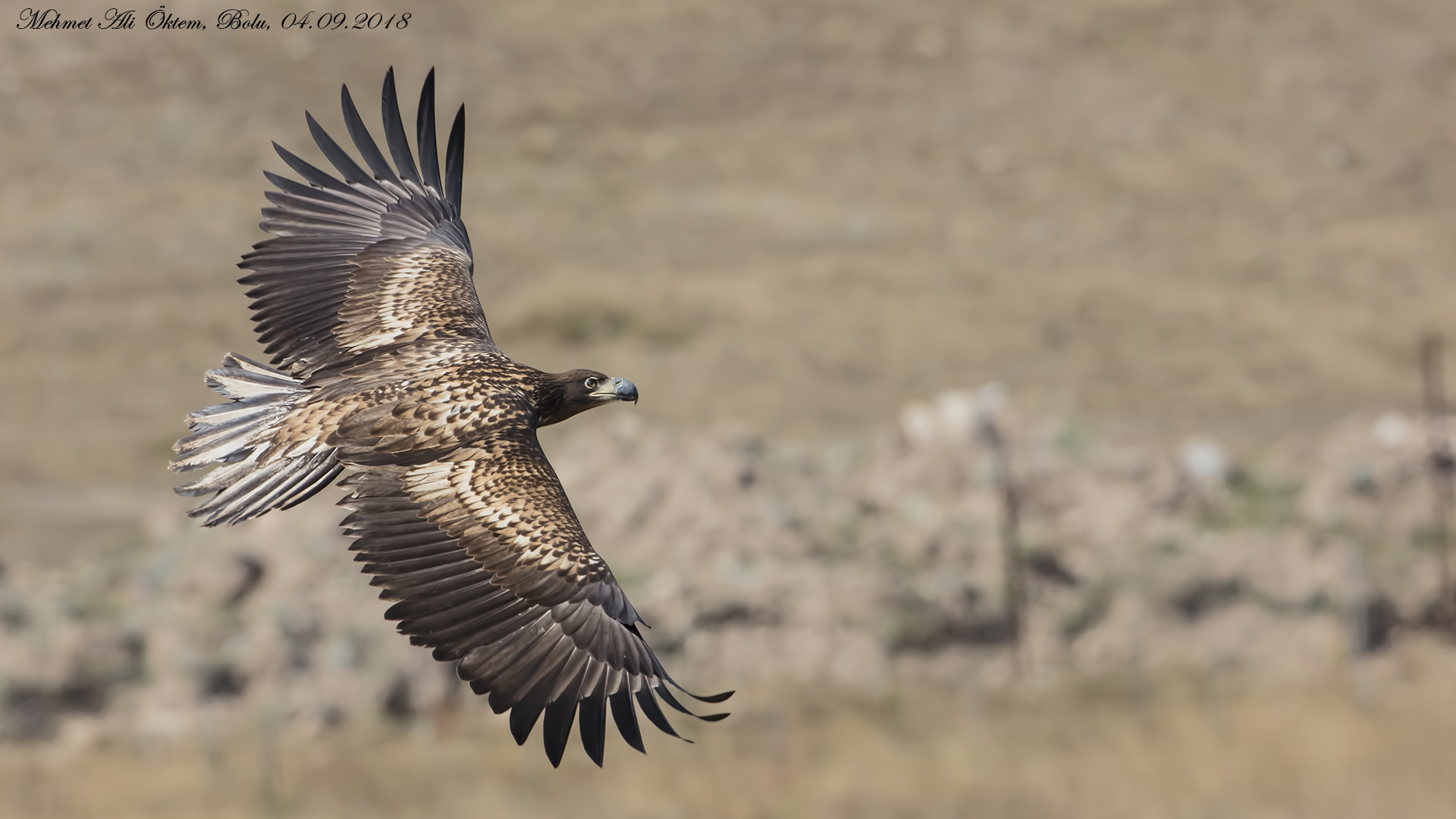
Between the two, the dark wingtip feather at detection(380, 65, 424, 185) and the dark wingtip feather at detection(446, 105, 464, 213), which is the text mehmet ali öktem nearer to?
the dark wingtip feather at detection(380, 65, 424, 185)

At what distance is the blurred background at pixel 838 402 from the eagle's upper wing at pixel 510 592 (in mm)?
9057

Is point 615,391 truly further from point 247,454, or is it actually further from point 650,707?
point 650,707

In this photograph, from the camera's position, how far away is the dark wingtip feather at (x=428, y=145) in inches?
393

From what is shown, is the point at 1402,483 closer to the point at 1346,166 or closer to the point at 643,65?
the point at 1346,166

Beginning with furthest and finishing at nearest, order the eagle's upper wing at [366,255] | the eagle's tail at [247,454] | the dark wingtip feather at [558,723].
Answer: the eagle's upper wing at [366,255], the eagle's tail at [247,454], the dark wingtip feather at [558,723]

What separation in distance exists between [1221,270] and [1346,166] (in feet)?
31.1

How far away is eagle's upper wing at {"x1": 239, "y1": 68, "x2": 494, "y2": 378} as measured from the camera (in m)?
9.37

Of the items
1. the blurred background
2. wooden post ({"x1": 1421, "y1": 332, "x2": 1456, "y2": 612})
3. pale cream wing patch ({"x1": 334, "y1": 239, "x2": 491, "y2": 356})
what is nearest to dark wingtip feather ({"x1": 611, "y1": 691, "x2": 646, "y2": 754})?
pale cream wing patch ({"x1": 334, "y1": 239, "x2": 491, "y2": 356})

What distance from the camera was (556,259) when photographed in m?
45.9

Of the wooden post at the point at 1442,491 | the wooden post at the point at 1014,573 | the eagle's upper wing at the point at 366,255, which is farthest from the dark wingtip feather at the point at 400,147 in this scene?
the wooden post at the point at 1442,491

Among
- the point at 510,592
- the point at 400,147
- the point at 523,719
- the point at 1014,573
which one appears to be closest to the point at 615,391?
the point at 510,592

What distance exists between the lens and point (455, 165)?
10297 millimetres

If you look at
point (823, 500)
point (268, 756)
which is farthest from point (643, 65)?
point (268, 756)

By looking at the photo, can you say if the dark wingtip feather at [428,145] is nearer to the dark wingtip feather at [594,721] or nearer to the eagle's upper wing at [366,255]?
the eagle's upper wing at [366,255]
